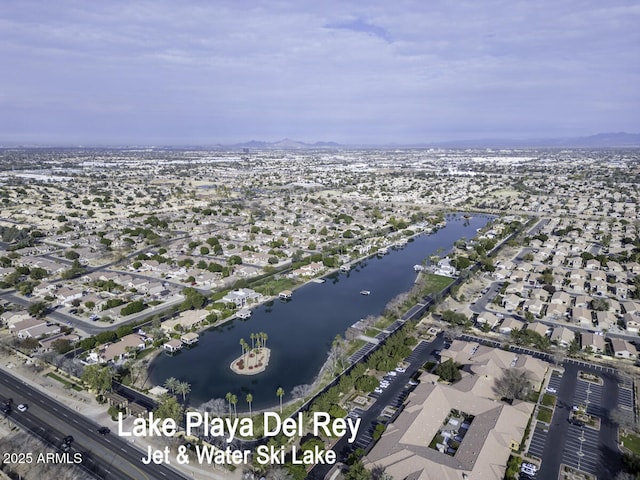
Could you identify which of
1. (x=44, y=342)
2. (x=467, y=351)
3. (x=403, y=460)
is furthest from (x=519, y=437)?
(x=44, y=342)

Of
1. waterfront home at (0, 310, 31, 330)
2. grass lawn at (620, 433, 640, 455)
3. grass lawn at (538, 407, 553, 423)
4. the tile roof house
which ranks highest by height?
waterfront home at (0, 310, 31, 330)

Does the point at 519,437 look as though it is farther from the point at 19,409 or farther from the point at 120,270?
the point at 120,270

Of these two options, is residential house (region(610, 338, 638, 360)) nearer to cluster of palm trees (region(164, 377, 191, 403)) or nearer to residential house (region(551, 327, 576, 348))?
residential house (region(551, 327, 576, 348))

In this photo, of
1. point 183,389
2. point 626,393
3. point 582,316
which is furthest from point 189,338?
point 582,316

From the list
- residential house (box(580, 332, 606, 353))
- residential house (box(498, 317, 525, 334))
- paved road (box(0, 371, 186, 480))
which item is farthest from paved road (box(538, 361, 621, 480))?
paved road (box(0, 371, 186, 480))

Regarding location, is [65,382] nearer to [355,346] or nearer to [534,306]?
[355,346]
